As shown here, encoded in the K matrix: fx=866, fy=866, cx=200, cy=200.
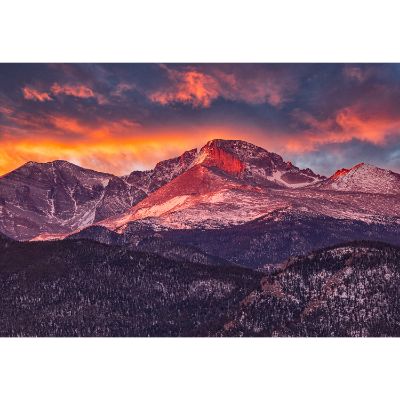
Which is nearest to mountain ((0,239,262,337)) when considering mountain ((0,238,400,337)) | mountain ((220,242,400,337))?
mountain ((0,238,400,337))

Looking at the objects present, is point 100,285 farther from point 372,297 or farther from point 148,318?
point 372,297

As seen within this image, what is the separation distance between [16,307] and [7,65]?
175ft

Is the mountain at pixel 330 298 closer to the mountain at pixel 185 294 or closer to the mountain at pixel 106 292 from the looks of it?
the mountain at pixel 185 294

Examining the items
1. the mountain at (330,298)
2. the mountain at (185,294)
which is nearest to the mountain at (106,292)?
the mountain at (185,294)

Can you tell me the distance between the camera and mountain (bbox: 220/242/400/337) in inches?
5074

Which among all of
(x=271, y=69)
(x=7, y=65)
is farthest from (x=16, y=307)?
(x=271, y=69)

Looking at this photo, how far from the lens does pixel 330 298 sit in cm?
14325

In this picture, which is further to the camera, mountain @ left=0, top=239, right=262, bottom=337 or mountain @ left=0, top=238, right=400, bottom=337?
mountain @ left=0, top=239, right=262, bottom=337

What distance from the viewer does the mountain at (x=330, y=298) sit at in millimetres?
128875

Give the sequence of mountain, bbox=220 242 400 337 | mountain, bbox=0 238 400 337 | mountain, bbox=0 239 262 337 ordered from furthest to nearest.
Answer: mountain, bbox=0 239 262 337 → mountain, bbox=0 238 400 337 → mountain, bbox=220 242 400 337

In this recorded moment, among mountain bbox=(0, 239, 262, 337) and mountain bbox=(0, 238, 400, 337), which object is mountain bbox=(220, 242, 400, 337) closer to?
mountain bbox=(0, 238, 400, 337)

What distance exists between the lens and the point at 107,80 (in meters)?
135

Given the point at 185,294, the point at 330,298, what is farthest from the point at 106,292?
the point at 330,298

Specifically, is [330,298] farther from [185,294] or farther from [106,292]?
[106,292]
